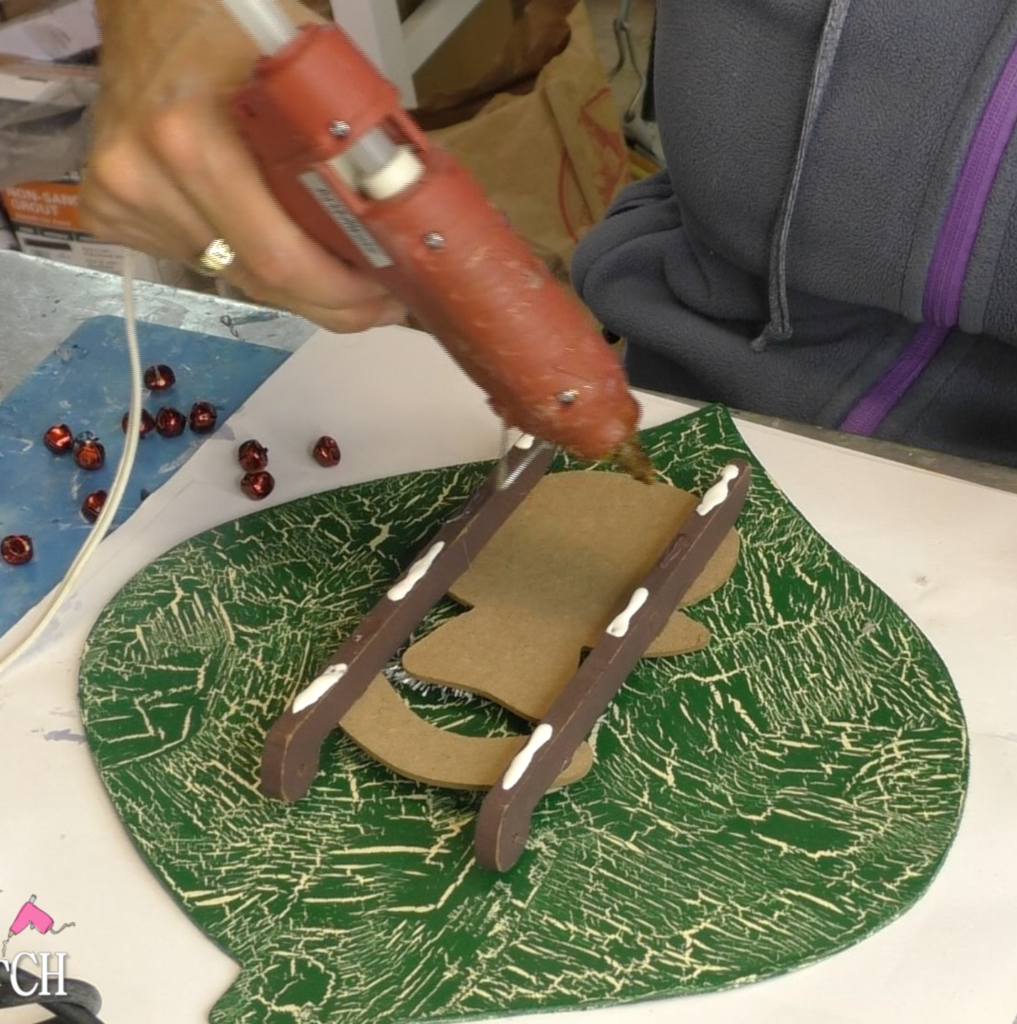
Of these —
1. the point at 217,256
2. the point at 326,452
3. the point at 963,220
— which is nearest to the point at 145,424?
the point at 326,452

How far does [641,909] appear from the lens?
47 cm

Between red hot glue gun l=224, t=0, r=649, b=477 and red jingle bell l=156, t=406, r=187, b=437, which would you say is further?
red jingle bell l=156, t=406, r=187, b=437

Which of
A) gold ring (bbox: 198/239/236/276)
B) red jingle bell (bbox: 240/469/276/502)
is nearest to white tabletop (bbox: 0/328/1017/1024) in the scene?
red jingle bell (bbox: 240/469/276/502)

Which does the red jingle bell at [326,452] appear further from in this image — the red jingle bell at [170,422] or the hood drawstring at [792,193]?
the hood drawstring at [792,193]

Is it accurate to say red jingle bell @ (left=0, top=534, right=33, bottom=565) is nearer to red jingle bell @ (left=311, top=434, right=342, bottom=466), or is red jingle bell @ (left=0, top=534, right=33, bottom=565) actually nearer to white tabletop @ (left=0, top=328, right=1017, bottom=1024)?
white tabletop @ (left=0, top=328, right=1017, bottom=1024)

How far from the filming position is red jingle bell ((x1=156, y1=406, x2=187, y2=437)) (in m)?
0.73

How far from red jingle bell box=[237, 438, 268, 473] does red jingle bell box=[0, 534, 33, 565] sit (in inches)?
5.0

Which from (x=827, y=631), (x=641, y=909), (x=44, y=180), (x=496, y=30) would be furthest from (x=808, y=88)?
(x=496, y=30)

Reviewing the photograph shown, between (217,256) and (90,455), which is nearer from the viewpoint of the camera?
(217,256)

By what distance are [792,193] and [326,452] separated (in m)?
0.30

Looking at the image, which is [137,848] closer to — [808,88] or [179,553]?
[179,553]

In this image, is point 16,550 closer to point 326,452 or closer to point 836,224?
point 326,452

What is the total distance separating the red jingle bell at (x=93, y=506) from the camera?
2.24 ft

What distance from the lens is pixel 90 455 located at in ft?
2.33
